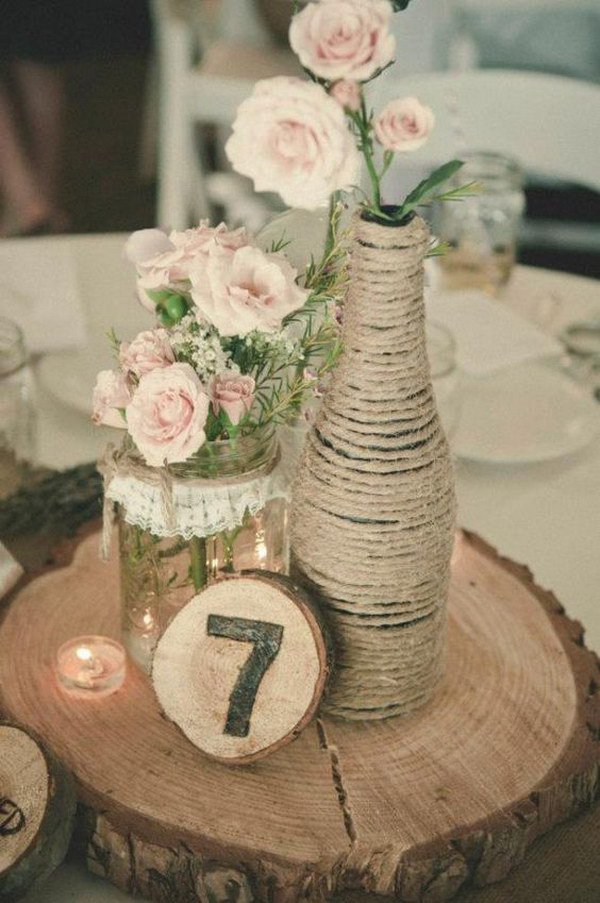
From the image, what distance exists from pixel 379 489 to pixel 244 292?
7.5 inches

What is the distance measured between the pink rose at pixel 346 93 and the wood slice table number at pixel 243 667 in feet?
1.23

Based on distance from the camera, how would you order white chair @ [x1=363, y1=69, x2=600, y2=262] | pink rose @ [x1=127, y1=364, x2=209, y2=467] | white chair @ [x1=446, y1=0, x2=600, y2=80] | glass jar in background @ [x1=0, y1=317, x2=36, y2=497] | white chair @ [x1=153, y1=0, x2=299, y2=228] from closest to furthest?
pink rose @ [x1=127, y1=364, x2=209, y2=467], glass jar in background @ [x1=0, y1=317, x2=36, y2=497], white chair @ [x1=363, y1=69, x2=600, y2=262], white chair @ [x1=153, y1=0, x2=299, y2=228], white chair @ [x1=446, y1=0, x2=600, y2=80]

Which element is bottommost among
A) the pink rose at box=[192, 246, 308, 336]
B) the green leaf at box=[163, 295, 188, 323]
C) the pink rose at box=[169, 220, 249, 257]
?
the green leaf at box=[163, 295, 188, 323]

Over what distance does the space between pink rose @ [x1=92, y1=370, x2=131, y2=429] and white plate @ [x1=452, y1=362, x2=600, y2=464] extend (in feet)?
1.76

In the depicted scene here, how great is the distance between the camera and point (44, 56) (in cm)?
528

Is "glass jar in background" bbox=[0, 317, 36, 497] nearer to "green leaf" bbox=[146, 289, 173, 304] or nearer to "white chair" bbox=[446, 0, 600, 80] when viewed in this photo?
"green leaf" bbox=[146, 289, 173, 304]

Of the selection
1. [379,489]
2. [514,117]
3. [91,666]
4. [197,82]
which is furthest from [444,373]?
[197,82]

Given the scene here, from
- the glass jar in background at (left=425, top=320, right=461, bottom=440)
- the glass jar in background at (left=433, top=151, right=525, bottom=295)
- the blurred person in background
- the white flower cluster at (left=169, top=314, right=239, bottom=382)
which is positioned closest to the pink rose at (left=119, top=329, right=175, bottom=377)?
the white flower cluster at (left=169, top=314, right=239, bottom=382)

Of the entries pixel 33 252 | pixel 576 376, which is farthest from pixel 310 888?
pixel 33 252

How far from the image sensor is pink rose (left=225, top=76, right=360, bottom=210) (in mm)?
666

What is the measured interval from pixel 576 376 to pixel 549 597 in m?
0.48

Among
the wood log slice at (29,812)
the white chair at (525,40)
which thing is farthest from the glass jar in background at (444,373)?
the white chair at (525,40)

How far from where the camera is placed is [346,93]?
2.22 ft

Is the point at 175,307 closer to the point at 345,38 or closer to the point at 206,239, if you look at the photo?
the point at 206,239
